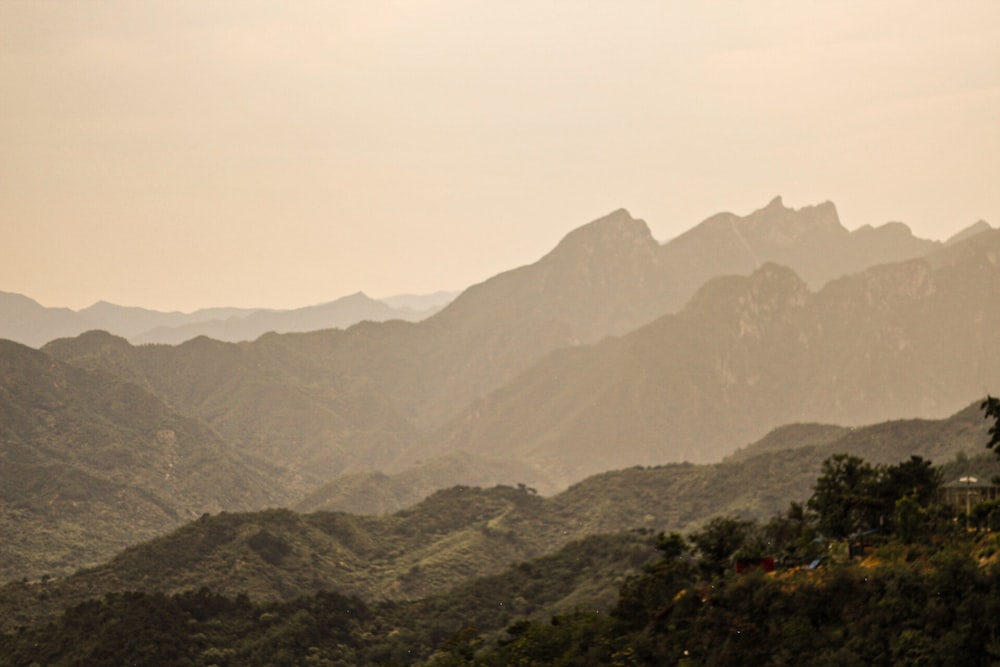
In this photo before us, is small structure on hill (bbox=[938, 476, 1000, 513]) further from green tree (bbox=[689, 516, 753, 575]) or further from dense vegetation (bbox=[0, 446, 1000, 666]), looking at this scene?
green tree (bbox=[689, 516, 753, 575])

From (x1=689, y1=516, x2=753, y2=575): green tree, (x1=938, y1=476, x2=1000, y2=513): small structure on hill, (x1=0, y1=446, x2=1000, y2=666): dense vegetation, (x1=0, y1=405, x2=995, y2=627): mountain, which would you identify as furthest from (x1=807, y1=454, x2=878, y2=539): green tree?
(x1=0, y1=405, x2=995, y2=627): mountain

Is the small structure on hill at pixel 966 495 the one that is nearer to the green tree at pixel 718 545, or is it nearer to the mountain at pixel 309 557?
the green tree at pixel 718 545

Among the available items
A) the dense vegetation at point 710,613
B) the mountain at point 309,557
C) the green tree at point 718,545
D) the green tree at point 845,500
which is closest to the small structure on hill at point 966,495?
the dense vegetation at point 710,613

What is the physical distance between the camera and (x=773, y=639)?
6172cm

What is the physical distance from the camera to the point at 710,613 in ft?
217

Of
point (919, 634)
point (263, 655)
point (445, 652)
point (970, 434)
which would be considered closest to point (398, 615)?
point (263, 655)

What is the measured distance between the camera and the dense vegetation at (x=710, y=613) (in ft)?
187

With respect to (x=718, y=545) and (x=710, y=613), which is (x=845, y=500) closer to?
(x=718, y=545)

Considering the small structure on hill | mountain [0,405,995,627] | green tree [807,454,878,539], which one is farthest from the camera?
mountain [0,405,995,627]

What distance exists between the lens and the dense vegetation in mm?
56938

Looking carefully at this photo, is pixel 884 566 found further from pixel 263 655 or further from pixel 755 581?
pixel 263 655

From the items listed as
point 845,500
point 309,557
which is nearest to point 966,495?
point 845,500

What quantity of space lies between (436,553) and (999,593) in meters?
133

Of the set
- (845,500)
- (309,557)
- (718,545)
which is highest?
(309,557)
